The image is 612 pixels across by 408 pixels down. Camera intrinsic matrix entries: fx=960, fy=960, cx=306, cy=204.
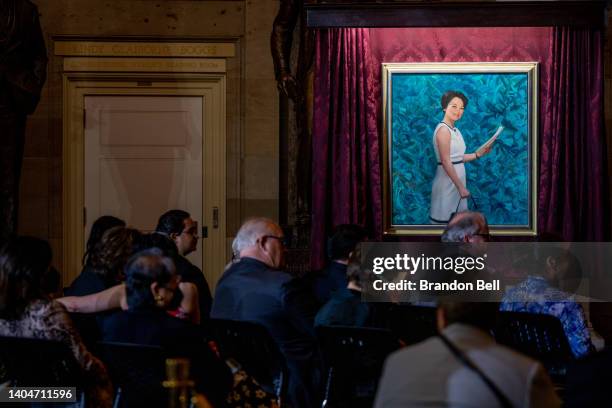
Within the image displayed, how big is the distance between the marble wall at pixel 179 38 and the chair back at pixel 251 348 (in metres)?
4.20

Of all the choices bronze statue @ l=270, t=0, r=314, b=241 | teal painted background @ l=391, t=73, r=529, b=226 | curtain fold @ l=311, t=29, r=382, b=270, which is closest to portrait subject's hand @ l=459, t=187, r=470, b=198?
teal painted background @ l=391, t=73, r=529, b=226

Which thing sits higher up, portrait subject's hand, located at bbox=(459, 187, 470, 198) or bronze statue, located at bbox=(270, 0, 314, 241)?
bronze statue, located at bbox=(270, 0, 314, 241)

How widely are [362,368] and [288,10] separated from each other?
4.37 m

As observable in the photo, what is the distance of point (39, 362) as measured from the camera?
12.9ft

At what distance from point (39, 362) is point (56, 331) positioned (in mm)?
145

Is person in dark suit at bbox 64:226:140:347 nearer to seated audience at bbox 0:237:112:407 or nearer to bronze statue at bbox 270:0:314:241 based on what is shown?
seated audience at bbox 0:237:112:407

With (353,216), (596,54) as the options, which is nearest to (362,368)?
(353,216)

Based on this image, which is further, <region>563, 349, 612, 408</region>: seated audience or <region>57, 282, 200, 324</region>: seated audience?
<region>57, 282, 200, 324</region>: seated audience

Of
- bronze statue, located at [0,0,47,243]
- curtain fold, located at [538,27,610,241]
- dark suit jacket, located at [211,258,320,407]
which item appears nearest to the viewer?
dark suit jacket, located at [211,258,320,407]

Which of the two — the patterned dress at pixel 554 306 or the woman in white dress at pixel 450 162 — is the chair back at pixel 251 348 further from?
the woman in white dress at pixel 450 162

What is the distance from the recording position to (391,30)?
8.20 meters

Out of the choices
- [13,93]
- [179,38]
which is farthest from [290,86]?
[13,93]

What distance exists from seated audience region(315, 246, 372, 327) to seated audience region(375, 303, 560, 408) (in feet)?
6.70

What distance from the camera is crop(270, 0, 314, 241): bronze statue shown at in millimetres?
8125
